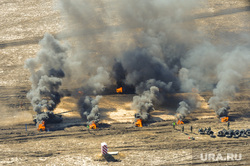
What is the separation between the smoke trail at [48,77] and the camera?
45281 mm

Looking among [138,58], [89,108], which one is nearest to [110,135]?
[89,108]

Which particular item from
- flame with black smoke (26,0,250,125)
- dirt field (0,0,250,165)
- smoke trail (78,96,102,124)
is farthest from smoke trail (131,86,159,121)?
smoke trail (78,96,102,124)

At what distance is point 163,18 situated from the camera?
6022cm

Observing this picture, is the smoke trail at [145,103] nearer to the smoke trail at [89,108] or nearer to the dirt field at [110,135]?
the dirt field at [110,135]

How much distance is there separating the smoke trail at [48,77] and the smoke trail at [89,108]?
13.6ft

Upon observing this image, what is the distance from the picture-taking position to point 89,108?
45.6m

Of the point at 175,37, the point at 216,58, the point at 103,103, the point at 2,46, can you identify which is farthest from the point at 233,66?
the point at 2,46

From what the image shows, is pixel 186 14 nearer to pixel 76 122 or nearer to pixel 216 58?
pixel 216 58

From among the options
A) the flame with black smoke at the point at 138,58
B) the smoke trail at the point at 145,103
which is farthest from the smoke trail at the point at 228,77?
the smoke trail at the point at 145,103

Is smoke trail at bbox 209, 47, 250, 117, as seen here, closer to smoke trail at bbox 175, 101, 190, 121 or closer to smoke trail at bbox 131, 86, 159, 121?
smoke trail at bbox 175, 101, 190, 121

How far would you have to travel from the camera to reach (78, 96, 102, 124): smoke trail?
141 feet

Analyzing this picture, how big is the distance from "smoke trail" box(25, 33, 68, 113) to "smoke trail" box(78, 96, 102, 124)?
414 centimetres

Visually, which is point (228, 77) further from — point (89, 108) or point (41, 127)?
point (41, 127)

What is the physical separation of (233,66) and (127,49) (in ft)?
64.7
